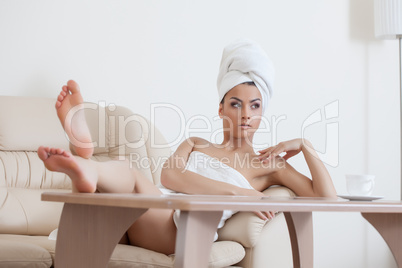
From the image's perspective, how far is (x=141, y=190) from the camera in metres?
1.77

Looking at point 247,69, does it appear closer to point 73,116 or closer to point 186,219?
point 73,116

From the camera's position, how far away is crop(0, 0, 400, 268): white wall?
2934 mm

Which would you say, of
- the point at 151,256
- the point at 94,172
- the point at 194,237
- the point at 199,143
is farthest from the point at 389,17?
the point at 194,237

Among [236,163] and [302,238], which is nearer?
[302,238]

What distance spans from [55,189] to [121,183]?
997 mm

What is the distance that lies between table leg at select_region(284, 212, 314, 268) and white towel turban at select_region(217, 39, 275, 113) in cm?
60

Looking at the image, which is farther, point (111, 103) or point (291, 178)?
point (111, 103)

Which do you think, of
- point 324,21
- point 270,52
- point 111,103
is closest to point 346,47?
point 324,21

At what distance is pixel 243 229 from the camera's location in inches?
78.1

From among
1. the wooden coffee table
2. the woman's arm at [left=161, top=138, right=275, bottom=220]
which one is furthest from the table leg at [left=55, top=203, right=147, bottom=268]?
the woman's arm at [left=161, top=138, right=275, bottom=220]

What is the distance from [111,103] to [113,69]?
166mm

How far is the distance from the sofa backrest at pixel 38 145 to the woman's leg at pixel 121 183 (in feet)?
1.97

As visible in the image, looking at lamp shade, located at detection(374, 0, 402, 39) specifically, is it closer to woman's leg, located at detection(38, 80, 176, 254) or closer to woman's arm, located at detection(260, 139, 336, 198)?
woman's arm, located at detection(260, 139, 336, 198)

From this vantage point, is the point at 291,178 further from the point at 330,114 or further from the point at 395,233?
the point at 330,114
